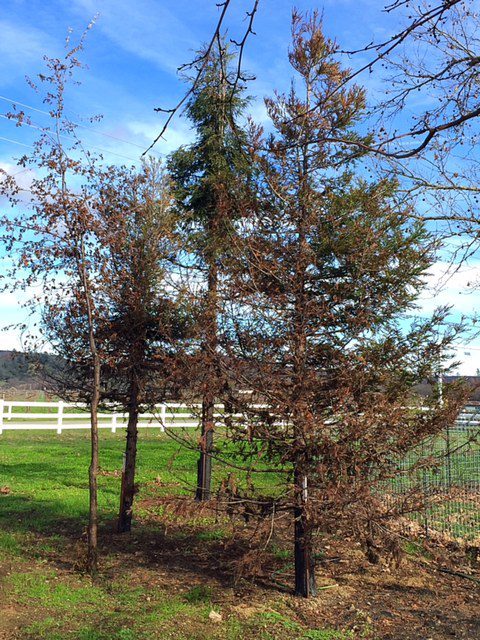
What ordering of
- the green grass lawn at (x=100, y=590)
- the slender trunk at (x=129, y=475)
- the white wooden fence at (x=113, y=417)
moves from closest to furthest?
1. the green grass lawn at (x=100, y=590)
2. the white wooden fence at (x=113, y=417)
3. the slender trunk at (x=129, y=475)

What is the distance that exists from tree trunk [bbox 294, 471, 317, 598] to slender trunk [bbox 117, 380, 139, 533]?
8.41 ft

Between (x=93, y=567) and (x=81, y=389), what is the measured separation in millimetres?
2612

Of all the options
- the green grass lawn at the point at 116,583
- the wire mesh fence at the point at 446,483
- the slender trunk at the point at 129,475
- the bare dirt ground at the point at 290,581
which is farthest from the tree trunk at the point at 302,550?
the slender trunk at the point at 129,475

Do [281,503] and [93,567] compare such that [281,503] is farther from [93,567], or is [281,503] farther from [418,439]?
[93,567]

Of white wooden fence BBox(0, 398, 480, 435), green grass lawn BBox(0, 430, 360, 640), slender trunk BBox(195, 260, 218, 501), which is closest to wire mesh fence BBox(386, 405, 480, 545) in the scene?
white wooden fence BBox(0, 398, 480, 435)

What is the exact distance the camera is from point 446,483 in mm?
7195

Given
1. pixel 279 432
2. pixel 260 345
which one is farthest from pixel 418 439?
pixel 260 345

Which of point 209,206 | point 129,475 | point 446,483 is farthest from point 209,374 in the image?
point 209,206

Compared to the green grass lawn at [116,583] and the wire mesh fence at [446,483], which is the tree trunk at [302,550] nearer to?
the green grass lawn at [116,583]

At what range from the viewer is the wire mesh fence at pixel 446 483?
594cm

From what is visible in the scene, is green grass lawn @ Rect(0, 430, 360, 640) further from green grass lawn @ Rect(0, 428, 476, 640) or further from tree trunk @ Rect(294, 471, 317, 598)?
tree trunk @ Rect(294, 471, 317, 598)

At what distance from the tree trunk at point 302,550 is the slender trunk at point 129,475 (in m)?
2.56

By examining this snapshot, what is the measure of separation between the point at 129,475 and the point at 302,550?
3.00 m

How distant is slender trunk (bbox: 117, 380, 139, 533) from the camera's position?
7934mm
